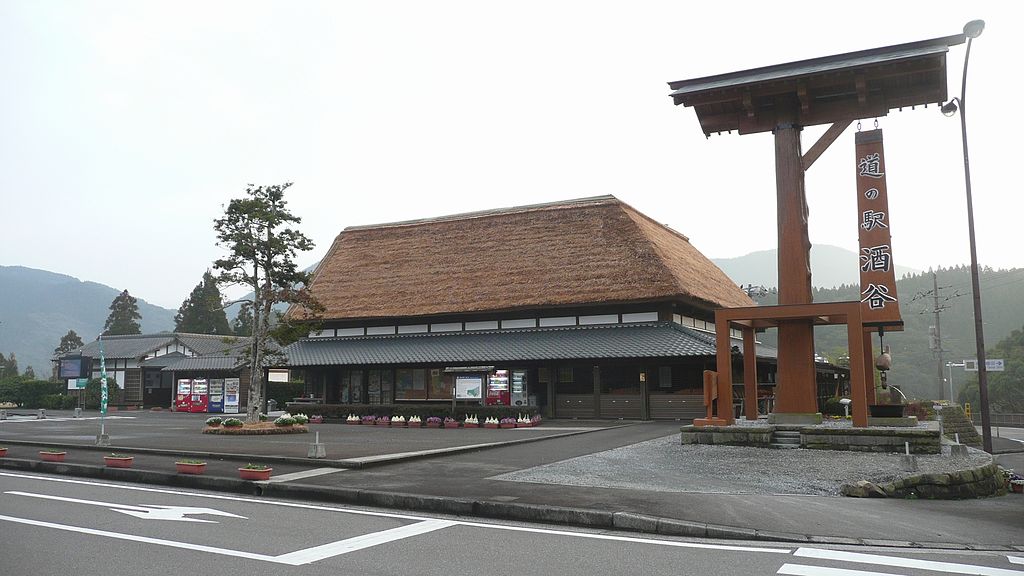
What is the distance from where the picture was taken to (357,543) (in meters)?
6.85

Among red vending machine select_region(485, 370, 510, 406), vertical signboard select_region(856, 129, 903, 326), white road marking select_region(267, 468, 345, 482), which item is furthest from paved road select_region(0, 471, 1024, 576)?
red vending machine select_region(485, 370, 510, 406)

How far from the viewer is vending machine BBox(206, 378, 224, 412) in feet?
126

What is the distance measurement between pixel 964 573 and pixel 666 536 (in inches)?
104

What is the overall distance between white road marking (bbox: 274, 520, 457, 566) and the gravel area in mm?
3021

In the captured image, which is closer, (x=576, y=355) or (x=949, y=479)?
(x=949, y=479)

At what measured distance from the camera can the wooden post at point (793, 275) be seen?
1552cm

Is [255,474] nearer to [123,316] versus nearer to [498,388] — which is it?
[498,388]

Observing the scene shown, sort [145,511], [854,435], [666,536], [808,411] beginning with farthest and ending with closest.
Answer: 1. [808,411]
2. [854,435]
3. [145,511]
4. [666,536]

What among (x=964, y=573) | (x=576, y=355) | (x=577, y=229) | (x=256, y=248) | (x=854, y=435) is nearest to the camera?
(x=964, y=573)

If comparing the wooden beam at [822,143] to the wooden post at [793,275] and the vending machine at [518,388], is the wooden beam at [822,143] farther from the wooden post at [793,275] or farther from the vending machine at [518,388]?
the vending machine at [518,388]

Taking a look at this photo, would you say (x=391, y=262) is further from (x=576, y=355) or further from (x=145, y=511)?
(x=145, y=511)

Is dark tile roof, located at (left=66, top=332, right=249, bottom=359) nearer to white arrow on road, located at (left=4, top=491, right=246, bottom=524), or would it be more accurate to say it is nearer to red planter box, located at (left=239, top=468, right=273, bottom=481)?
red planter box, located at (left=239, top=468, right=273, bottom=481)

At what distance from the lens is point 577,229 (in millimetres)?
32438

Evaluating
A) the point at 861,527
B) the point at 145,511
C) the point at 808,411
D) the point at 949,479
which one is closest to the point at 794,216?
the point at 808,411
